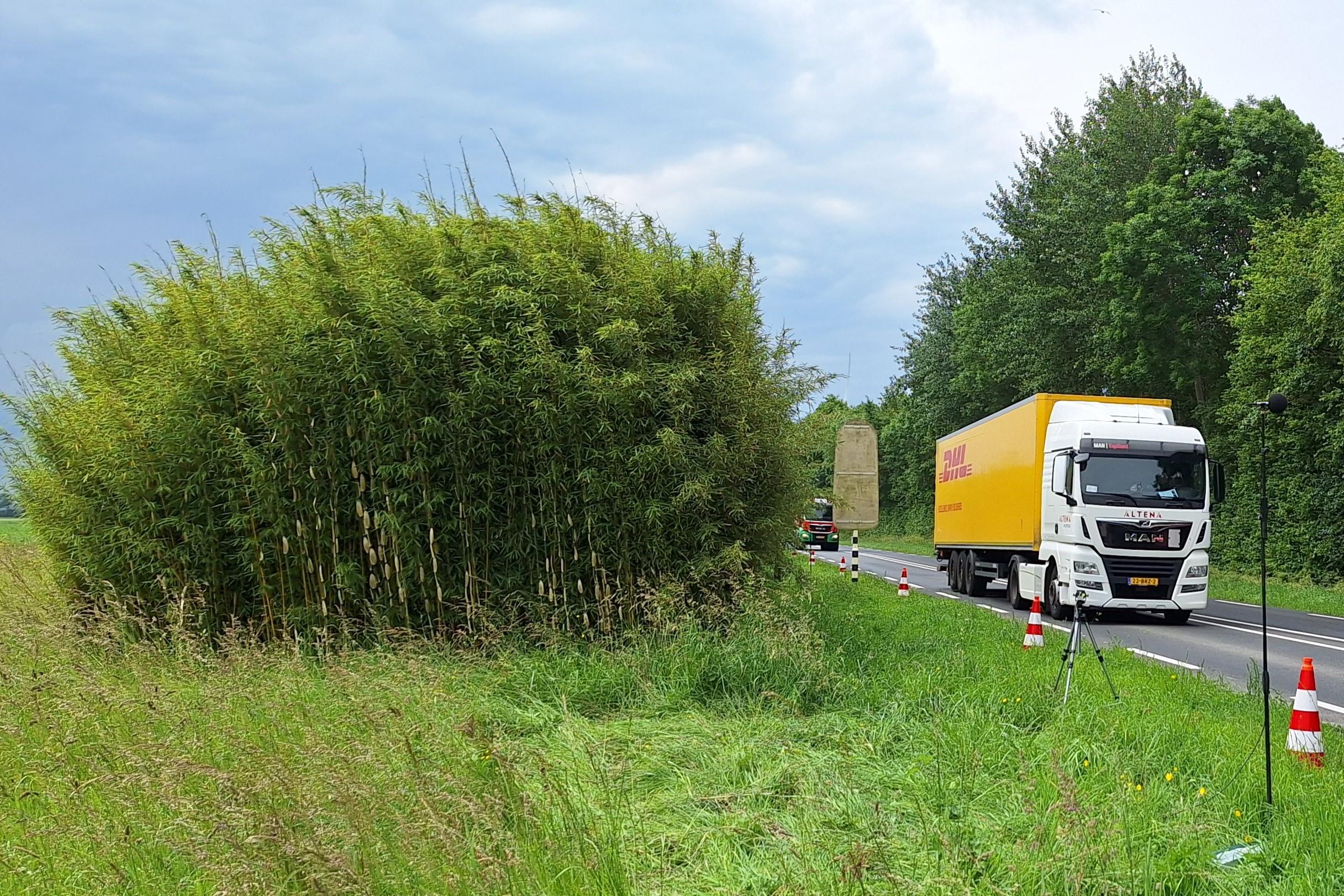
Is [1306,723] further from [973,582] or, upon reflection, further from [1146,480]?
[973,582]

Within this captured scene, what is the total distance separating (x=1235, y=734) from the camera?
20.9 ft

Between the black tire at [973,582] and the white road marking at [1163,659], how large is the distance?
7.86 meters

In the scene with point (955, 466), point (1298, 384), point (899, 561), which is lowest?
point (899, 561)

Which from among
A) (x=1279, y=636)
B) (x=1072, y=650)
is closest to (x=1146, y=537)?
(x=1279, y=636)

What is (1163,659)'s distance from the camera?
11125 millimetres

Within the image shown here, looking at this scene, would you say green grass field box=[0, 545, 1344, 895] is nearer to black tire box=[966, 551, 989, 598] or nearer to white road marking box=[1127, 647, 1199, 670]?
white road marking box=[1127, 647, 1199, 670]

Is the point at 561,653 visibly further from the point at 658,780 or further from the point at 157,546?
the point at 157,546

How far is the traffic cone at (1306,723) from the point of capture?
5.94 metres

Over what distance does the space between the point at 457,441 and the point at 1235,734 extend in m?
6.38

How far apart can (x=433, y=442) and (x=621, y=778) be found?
5.13 m

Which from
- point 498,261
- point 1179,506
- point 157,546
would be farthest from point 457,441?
point 1179,506

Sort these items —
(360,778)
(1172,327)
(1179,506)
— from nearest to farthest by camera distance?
(360,778)
(1179,506)
(1172,327)

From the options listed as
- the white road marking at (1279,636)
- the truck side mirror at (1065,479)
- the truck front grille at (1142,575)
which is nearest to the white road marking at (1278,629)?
the white road marking at (1279,636)

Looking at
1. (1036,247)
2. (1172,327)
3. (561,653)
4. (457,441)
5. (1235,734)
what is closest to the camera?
(1235,734)
